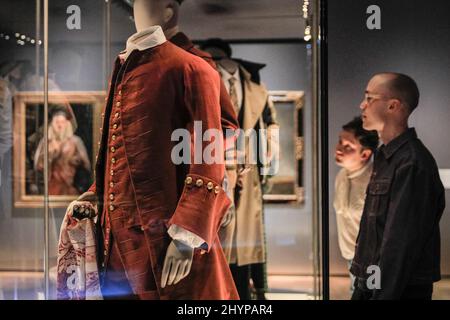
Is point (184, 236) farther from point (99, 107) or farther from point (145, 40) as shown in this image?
point (145, 40)

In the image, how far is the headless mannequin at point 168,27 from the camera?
10.2ft

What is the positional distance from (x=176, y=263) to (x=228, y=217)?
35 cm

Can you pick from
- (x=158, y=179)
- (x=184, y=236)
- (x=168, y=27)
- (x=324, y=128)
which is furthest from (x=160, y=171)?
(x=324, y=128)

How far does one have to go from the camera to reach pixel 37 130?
321cm

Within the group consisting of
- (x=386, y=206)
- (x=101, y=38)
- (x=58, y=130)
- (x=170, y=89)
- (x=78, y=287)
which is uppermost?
(x=101, y=38)

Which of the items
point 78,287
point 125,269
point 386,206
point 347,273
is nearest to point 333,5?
point 386,206

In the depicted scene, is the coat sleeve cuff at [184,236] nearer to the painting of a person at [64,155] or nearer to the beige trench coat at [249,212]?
the beige trench coat at [249,212]

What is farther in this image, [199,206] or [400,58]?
[400,58]

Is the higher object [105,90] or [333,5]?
[333,5]

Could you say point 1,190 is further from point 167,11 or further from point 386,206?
point 386,206

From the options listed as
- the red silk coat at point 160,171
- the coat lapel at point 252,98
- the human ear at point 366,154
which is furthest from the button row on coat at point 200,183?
the human ear at point 366,154

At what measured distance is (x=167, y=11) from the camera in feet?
10.3

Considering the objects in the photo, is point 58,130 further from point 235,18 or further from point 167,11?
point 235,18

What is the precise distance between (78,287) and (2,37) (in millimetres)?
1393
